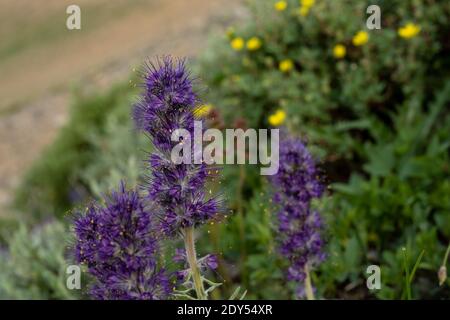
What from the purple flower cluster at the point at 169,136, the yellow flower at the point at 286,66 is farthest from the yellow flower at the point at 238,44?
the purple flower cluster at the point at 169,136

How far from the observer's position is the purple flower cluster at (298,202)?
296 cm

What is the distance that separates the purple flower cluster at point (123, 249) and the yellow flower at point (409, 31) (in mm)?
3168

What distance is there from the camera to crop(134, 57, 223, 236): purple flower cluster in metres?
2.38

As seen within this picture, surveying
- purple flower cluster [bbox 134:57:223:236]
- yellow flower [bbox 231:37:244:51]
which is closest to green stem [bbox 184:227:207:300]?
purple flower cluster [bbox 134:57:223:236]

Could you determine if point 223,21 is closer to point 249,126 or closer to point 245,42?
point 245,42

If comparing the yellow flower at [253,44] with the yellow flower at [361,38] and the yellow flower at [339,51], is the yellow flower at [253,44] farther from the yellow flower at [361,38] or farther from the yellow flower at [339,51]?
the yellow flower at [361,38]

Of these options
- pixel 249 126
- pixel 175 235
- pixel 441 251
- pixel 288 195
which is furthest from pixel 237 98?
pixel 175 235

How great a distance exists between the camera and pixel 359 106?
5195mm

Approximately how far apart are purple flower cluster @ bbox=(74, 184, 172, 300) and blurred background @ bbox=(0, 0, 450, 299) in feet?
1.33

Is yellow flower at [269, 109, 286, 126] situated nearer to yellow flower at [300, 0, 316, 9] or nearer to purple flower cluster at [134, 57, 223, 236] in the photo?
yellow flower at [300, 0, 316, 9]

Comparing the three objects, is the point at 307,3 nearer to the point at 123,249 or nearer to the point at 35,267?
the point at 35,267

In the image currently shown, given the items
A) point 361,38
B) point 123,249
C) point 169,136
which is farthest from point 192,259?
point 361,38

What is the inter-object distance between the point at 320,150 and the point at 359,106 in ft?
3.13

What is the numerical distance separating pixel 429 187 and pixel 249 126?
1.61m
